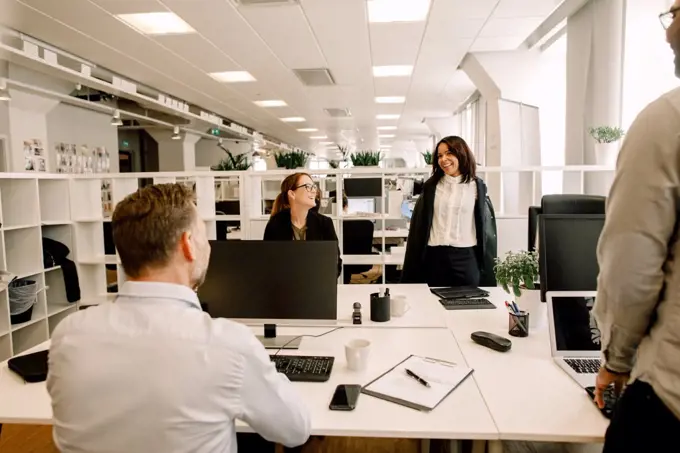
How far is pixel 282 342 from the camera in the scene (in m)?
1.77

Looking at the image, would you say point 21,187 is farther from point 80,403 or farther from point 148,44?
point 80,403

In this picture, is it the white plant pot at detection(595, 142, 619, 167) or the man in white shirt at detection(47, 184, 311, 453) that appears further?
the white plant pot at detection(595, 142, 619, 167)

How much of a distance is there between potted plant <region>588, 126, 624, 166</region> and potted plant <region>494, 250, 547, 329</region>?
2.40 meters

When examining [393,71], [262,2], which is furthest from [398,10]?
[393,71]

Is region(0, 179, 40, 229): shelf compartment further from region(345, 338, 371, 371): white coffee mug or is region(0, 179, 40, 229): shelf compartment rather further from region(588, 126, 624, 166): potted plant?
region(588, 126, 624, 166): potted plant

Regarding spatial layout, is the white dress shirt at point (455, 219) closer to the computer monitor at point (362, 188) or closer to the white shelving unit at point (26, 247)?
the computer monitor at point (362, 188)

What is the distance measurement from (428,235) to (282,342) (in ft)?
4.73

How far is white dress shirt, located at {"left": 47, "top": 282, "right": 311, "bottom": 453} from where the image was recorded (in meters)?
0.87

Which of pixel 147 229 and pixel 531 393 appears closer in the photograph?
pixel 147 229

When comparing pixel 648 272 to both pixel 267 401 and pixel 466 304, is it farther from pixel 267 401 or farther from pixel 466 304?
pixel 466 304

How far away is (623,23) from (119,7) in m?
4.44

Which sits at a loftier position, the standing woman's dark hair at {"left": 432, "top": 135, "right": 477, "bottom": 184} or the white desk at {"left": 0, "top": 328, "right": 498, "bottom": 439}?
the standing woman's dark hair at {"left": 432, "top": 135, "right": 477, "bottom": 184}

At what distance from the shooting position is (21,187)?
3713 mm

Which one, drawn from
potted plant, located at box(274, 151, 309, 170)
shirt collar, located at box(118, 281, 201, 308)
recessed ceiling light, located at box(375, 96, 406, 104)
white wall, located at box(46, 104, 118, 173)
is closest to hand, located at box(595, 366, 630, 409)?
shirt collar, located at box(118, 281, 201, 308)
